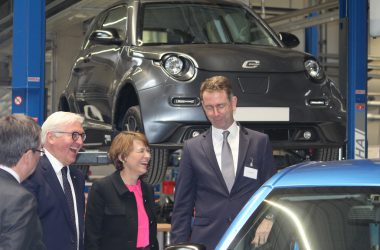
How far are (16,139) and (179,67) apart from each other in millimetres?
2890

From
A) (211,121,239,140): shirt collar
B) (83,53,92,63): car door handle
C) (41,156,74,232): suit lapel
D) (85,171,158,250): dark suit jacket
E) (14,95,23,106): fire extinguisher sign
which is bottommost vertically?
(85,171,158,250): dark suit jacket

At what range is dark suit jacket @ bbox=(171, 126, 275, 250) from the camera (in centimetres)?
390

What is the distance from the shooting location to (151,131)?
560 cm

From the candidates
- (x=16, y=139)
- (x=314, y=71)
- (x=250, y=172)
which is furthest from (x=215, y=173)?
→ (x=314, y=71)

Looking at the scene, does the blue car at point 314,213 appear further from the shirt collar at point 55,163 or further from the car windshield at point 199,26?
the car windshield at point 199,26

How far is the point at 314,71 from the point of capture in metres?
6.04

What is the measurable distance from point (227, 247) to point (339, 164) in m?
0.71

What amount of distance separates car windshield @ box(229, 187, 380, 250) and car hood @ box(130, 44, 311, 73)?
105 inches

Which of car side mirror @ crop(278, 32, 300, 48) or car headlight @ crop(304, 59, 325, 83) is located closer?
car headlight @ crop(304, 59, 325, 83)

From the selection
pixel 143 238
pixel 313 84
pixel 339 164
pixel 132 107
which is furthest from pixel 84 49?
pixel 339 164

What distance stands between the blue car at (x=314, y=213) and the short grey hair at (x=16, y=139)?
2.44 feet

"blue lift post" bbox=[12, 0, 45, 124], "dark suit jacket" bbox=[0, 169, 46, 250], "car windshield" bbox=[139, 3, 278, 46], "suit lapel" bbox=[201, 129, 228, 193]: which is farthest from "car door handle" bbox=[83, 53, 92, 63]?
"dark suit jacket" bbox=[0, 169, 46, 250]

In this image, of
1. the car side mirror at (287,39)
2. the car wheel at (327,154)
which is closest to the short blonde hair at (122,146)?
the car wheel at (327,154)

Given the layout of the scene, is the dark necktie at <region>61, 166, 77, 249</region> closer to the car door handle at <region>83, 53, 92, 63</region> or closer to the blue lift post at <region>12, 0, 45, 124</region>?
the blue lift post at <region>12, 0, 45, 124</region>
